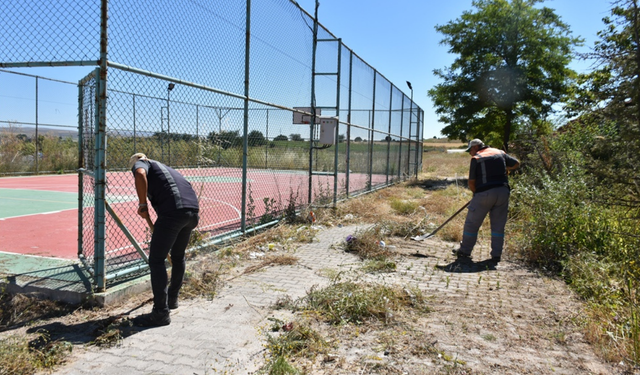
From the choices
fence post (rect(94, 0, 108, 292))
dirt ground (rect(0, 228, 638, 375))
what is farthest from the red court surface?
dirt ground (rect(0, 228, 638, 375))

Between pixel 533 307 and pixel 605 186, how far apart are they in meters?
1.80

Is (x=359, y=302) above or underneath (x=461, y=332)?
above

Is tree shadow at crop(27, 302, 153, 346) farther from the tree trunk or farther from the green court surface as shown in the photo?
the tree trunk

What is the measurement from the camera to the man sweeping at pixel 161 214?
405 centimetres

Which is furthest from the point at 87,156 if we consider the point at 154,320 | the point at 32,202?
the point at 32,202

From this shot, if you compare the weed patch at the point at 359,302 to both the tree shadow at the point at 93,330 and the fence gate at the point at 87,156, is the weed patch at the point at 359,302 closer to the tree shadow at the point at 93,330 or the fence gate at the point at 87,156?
the tree shadow at the point at 93,330

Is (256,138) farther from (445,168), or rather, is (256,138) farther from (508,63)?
(445,168)

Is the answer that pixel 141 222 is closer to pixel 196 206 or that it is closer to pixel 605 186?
pixel 196 206

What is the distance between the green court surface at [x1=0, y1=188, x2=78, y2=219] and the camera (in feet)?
30.6

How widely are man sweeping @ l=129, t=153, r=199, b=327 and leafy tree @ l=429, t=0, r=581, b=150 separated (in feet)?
67.9

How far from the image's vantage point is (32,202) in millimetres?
10656

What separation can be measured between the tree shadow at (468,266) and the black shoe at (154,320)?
3.82 m

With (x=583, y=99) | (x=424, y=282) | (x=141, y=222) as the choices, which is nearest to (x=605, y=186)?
(x=583, y=99)

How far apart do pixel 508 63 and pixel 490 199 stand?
61.7 feet
